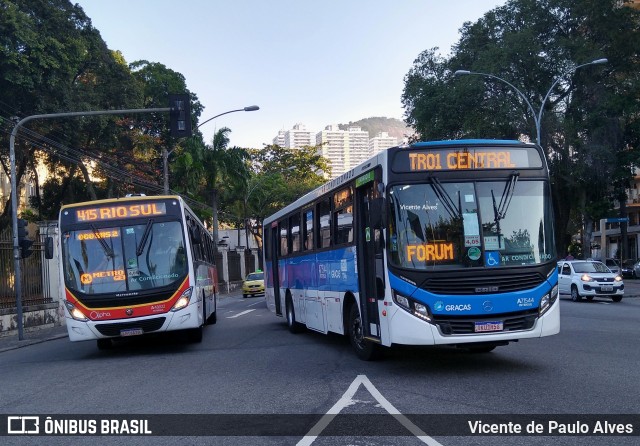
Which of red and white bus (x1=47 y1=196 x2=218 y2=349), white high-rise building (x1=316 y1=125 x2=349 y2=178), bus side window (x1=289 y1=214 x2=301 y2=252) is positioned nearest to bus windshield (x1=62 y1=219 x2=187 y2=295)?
red and white bus (x1=47 y1=196 x2=218 y2=349)

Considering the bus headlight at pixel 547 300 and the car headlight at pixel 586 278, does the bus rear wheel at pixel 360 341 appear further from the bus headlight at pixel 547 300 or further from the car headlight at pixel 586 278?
the car headlight at pixel 586 278

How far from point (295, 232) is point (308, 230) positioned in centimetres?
140

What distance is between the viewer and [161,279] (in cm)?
1377

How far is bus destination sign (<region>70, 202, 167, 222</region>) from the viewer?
1401 cm

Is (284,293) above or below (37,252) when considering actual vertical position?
below

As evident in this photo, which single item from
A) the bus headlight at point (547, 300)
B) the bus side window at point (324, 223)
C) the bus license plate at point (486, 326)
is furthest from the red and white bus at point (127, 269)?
the bus headlight at point (547, 300)

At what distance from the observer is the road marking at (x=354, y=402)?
21.2ft

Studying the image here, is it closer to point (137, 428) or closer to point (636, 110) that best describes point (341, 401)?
point (137, 428)

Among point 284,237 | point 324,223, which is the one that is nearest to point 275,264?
point 284,237

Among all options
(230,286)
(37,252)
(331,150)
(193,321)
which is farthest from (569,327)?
(331,150)

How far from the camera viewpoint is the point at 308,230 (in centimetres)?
1491

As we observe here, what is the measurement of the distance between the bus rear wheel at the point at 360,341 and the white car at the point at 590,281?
17.3 metres

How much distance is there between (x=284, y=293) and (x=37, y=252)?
10084 millimetres

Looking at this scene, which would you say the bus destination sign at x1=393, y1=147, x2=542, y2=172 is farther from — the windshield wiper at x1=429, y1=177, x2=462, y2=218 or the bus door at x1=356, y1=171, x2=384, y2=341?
the bus door at x1=356, y1=171, x2=384, y2=341
